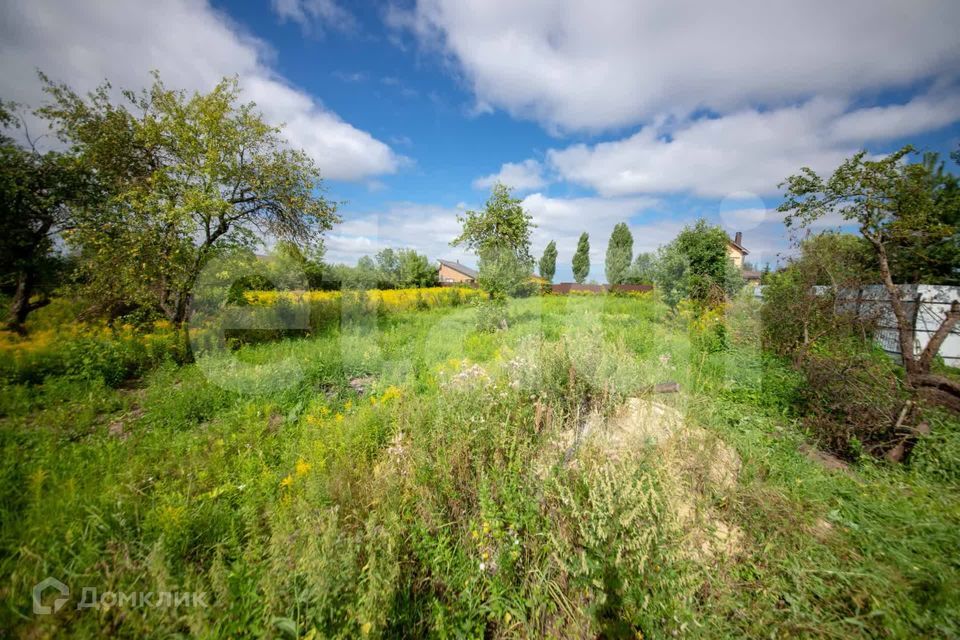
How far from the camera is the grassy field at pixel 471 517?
5.82 ft

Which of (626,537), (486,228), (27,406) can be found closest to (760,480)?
(626,537)

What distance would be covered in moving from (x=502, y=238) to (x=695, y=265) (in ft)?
34.2

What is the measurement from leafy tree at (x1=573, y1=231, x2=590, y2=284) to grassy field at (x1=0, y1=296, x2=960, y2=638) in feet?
152

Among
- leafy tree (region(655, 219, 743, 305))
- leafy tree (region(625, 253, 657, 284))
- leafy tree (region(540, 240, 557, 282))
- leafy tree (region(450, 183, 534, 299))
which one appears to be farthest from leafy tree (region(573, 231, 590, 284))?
leafy tree (region(450, 183, 534, 299))

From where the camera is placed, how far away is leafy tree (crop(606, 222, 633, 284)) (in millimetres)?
39031

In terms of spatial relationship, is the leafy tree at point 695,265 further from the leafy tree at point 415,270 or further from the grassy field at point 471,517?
the leafy tree at point 415,270

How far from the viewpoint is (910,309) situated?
6.51m

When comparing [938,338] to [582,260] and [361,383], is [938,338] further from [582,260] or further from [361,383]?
[582,260]

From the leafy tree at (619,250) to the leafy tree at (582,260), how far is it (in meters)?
5.84

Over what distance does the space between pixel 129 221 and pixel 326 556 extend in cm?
832

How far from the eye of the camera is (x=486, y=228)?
11.5 meters

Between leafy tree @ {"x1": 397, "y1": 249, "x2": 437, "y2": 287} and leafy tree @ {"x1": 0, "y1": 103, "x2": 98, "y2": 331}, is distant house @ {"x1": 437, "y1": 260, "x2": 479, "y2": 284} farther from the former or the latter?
leafy tree @ {"x1": 0, "y1": 103, "x2": 98, "y2": 331}

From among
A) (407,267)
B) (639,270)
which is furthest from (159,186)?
(639,270)

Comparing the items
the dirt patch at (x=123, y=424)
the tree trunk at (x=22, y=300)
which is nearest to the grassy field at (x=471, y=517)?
the dirt patch at (x=123, y=424)
